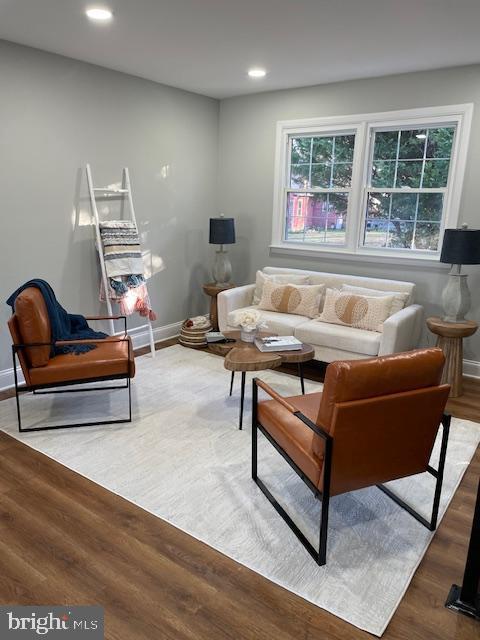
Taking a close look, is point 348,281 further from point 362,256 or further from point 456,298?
point 456,298

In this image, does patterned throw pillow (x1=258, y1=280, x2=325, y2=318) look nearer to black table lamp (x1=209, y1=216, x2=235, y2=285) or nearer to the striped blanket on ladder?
black table lamp (x1=209, y1=216, x2=235, y2=285)

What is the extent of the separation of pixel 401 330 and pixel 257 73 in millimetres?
2611

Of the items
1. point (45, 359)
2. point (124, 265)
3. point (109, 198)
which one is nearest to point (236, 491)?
point (45, 359)

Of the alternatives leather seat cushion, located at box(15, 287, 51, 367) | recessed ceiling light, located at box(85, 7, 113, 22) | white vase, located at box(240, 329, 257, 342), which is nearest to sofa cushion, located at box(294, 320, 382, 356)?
Result: white vase, located at box(240, 329, 257, 342)

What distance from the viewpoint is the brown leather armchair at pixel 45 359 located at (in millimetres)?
3049

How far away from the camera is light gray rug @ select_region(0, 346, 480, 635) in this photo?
6.57 ft

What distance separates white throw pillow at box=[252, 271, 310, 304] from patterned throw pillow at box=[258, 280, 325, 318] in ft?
0.40

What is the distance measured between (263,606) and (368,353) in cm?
238

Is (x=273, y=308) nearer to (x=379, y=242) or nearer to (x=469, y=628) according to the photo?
(x=379, y=242)

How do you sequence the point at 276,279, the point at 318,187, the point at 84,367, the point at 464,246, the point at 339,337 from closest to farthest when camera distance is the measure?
1. the point at 84,367
2. the point at 464,246
3. the point at 339,337
4. the point at 276,279
5. the point at 318,187

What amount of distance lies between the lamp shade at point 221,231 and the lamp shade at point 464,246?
226 centimetres

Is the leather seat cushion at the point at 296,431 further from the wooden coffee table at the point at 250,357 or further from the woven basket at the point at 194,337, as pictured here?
the woven basket at the point at 194,337

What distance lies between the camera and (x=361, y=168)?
4586mm

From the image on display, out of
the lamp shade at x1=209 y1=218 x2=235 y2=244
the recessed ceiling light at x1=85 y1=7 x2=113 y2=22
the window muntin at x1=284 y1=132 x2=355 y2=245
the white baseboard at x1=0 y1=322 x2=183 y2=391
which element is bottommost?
the white baseboard at x1=0 y1=322 x2=183 y2=391
